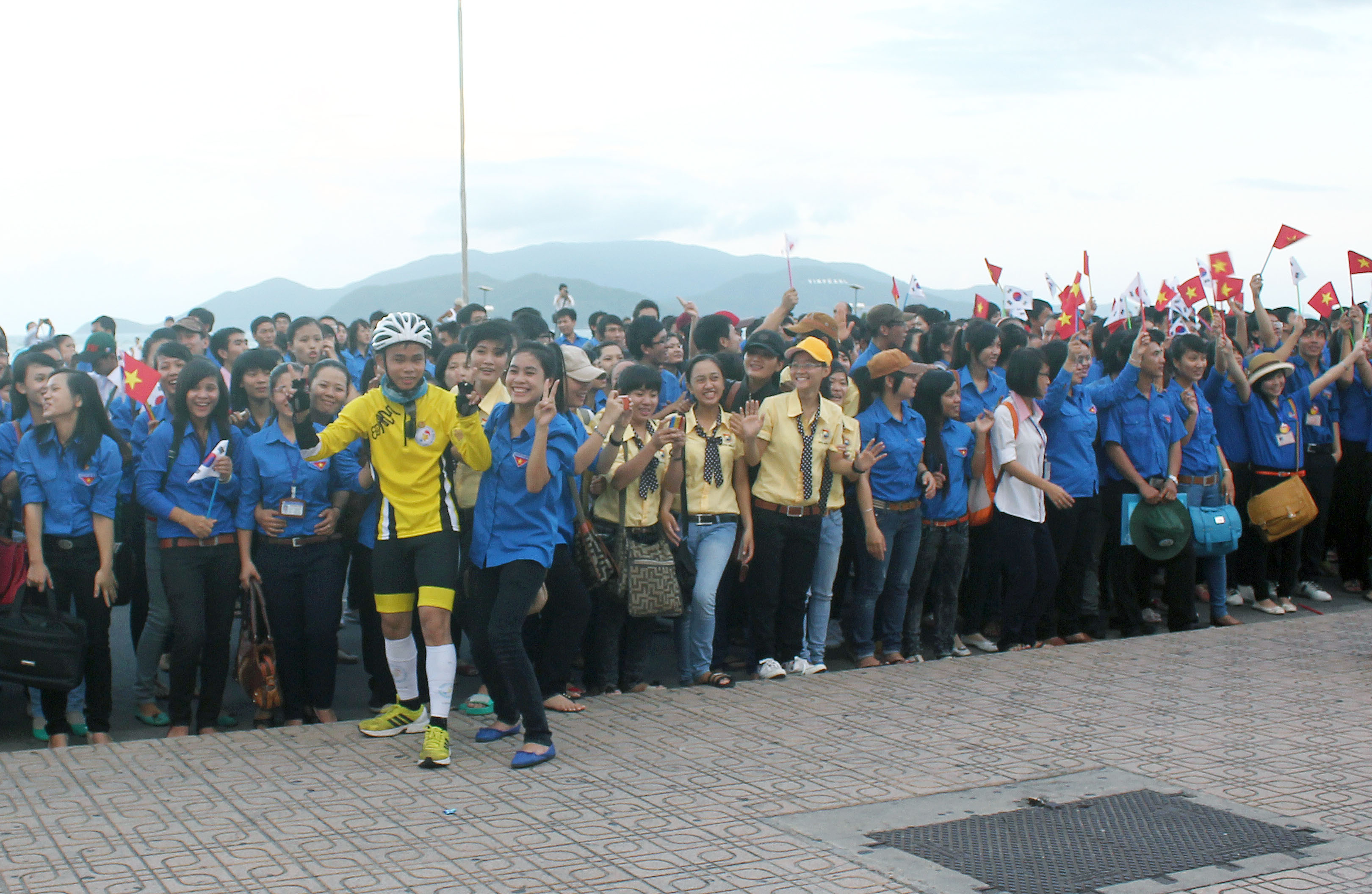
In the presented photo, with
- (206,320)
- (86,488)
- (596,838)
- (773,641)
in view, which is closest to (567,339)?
(206,320)

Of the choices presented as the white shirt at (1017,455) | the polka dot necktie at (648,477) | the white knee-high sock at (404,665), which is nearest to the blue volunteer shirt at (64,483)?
the white knee-high sock at (404,665)

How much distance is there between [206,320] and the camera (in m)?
12.3

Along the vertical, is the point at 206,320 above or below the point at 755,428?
above

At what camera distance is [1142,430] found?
897 cm

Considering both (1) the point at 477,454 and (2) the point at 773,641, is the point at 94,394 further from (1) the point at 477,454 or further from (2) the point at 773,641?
(2) the point at 773,641

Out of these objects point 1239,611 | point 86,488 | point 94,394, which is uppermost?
point 94,394

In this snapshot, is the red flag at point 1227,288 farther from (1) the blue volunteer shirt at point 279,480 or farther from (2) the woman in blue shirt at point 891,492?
(1) the blue volunteer shirt at point 279,480

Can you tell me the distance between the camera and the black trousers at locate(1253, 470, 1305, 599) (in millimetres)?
10055

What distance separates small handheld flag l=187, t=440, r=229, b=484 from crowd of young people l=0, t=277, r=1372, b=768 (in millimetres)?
33

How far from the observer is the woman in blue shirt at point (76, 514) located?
6.39m

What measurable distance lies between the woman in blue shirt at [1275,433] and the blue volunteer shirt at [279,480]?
6903 mm

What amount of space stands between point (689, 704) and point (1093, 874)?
2.84 m

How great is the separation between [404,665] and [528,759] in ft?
2.84

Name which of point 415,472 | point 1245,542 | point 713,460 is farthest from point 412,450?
point 1245,542
